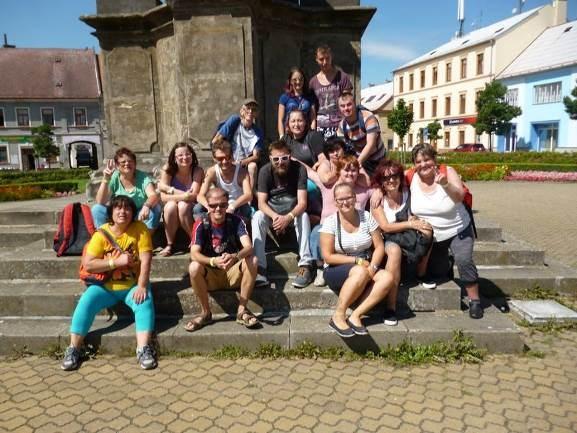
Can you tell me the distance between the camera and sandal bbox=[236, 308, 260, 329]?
4270 mm

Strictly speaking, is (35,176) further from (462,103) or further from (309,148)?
(462,103)

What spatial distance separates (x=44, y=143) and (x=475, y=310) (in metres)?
48.3

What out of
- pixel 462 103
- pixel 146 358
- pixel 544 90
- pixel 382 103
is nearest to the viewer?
pixel 146 358

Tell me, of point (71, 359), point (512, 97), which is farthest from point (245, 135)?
point (512, 97)

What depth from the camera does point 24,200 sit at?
1329 centimetres

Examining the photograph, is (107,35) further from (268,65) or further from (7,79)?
(7,79)

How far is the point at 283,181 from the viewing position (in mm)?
5160

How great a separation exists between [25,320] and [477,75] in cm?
5056

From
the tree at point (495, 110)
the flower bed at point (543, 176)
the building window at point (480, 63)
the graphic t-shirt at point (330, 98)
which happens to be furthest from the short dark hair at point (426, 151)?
the building window at point (480, 63)

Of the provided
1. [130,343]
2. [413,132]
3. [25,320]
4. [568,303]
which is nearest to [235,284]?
[130,343]

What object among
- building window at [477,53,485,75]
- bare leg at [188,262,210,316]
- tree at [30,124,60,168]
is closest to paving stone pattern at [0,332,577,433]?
bare leg at [188,262,210,316]

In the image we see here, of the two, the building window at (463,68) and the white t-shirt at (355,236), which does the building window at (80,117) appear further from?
the white t-shirt at (355,236)

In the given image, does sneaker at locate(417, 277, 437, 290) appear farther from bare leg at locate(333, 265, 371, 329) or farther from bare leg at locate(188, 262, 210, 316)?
bare leg at locate(188, 262, 210, 316)

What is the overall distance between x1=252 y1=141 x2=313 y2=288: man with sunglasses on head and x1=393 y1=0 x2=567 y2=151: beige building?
4297 cm
